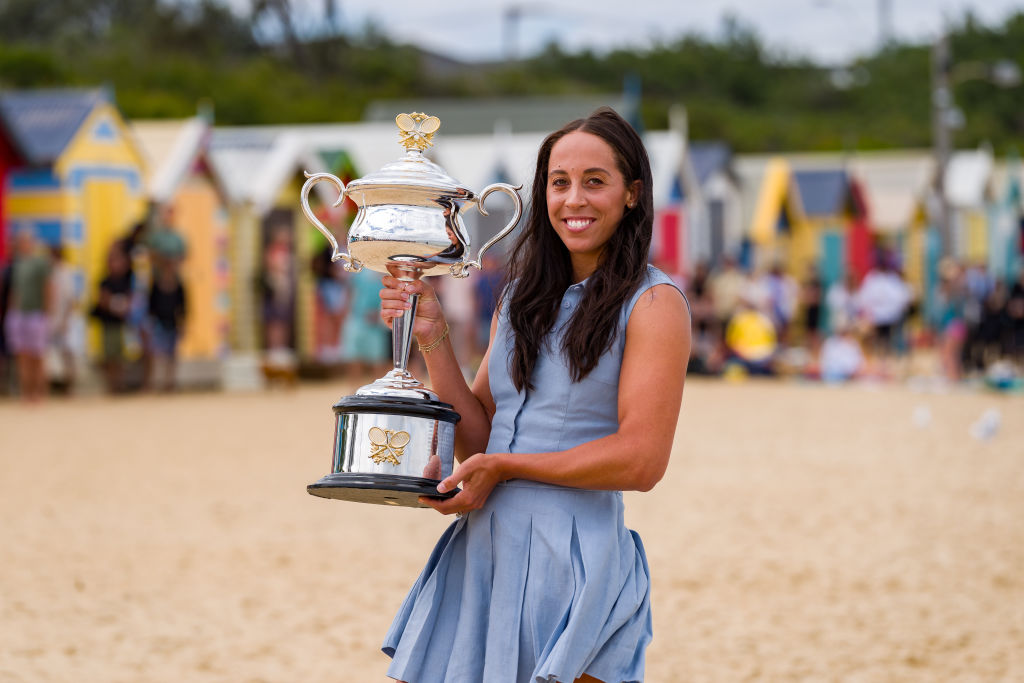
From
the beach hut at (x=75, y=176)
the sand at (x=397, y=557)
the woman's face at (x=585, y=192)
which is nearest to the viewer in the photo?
the woman's face at (x=585, y=192)

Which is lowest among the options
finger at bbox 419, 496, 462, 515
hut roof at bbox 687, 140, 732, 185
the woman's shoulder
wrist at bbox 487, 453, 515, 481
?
finger at bbox 419, 496, 462, 515

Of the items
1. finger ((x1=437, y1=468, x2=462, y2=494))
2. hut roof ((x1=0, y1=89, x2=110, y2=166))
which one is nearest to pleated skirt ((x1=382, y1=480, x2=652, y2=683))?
finger ((x1=437, y1=468, x2=462, y2=494))

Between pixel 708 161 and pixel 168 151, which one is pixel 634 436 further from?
pixel 708 161

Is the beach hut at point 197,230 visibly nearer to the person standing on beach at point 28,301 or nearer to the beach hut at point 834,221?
the person standing on beach at point 28,301

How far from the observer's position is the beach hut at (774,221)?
2991 cm

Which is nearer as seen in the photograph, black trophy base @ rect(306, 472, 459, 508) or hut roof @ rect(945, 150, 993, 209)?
black trophy base @ rect(306, 472, 459, 508)

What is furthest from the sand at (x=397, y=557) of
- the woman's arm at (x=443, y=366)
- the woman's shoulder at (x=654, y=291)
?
the woman's shoulder at (x=654, y=291)

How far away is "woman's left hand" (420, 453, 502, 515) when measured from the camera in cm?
278

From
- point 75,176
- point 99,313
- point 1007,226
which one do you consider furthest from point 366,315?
point 1007,226

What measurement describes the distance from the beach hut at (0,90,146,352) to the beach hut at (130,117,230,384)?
703mm

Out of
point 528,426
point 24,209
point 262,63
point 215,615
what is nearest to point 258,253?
point 24,209

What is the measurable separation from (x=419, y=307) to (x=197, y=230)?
16.3 metres

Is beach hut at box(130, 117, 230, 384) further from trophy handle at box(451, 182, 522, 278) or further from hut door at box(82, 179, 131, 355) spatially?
trophy handle at box(451, 182, 522, 278)

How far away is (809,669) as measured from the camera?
571cm
